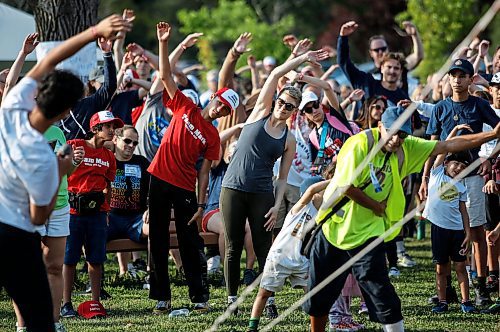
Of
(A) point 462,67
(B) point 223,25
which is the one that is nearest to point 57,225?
(A) point 462,67

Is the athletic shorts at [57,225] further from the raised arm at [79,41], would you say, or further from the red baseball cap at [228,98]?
the raised arm at [79,41]

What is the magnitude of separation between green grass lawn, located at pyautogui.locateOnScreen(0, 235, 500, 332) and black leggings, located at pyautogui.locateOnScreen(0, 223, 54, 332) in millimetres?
2730

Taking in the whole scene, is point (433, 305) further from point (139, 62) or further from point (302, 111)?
point (139, 62)

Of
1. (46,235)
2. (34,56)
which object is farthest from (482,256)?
(34,56)

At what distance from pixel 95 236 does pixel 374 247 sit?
3339mm

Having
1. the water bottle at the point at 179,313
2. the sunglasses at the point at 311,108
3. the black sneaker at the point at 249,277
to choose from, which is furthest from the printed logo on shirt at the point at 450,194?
the water bottle at the point at 179,313

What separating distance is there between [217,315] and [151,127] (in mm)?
3248

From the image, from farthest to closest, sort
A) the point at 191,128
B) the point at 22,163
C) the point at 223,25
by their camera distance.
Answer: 1. the point at 223,25
2. the point at 191,128
3. the point at 22,163

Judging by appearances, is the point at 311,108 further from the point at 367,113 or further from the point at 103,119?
the point at 103,119

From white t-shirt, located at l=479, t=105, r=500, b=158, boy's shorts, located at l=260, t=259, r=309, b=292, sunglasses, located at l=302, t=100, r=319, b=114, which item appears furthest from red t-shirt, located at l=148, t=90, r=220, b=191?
white t-shirt, located at l=479, t=105, r=500, b=158

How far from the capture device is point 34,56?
13.7 metres

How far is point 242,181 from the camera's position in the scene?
9.38 m

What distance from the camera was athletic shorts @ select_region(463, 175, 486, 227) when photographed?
10.4 m

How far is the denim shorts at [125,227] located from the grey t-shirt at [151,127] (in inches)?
39.4
